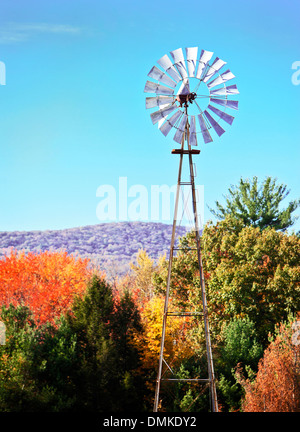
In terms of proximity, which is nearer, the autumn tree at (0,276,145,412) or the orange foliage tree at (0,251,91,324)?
the autumn tree at (0,276,145,412)

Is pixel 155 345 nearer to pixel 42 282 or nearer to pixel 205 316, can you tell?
pixel 205 316

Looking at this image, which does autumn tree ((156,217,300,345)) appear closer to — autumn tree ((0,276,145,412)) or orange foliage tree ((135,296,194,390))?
orange foliage tree ((135,296,194,390))

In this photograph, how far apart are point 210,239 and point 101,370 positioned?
35.6ft

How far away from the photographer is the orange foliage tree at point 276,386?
23.7 metres

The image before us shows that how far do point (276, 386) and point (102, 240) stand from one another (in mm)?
104453

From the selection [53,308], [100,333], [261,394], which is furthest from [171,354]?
[53,308]

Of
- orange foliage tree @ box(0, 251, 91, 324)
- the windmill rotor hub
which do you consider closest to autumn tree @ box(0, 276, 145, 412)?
the windmill rotor hub

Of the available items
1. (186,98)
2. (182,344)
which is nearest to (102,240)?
(182,344)

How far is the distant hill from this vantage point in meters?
117

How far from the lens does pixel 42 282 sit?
59.2m

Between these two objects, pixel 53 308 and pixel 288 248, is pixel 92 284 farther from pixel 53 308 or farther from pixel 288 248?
pixel 53 308

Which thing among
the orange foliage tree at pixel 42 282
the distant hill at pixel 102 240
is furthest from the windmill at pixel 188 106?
the distant hill at pixel 102 240

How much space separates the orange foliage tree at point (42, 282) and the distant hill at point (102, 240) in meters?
46.3

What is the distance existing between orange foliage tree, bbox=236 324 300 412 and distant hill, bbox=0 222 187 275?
278ft
